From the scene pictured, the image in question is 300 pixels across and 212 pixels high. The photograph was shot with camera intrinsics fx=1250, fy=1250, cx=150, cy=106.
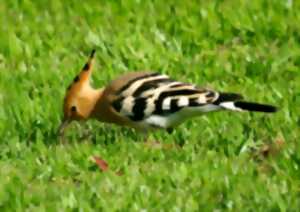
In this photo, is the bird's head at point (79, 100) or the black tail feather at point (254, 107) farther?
the bird's head at point (79, 100)

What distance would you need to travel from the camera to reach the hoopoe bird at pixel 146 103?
26.7 ft

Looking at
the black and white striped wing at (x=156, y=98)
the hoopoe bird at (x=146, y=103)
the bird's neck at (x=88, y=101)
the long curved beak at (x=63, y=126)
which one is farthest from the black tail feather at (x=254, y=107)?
the long curved beak at (x=63, y=126)

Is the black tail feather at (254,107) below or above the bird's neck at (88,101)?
below

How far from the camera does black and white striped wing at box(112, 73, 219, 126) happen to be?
321 inches

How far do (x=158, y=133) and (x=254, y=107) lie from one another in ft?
2.20

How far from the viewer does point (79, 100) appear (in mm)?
8297

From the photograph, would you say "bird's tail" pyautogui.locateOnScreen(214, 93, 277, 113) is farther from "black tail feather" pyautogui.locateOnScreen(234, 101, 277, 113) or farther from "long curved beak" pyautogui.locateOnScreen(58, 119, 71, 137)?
"long curved beak" pyautogui.locateOnScreen(58, 119, 71, 137)

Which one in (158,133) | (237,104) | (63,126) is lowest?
(158,133)

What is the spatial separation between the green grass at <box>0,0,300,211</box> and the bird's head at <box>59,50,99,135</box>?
117 mm

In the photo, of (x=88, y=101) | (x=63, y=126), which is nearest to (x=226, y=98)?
(x=88, y=101)

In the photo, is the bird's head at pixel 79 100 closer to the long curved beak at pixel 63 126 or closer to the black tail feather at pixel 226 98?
the long curved beak at pixel 63 126

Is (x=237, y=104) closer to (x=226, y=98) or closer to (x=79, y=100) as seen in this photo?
(x=226, y=98)

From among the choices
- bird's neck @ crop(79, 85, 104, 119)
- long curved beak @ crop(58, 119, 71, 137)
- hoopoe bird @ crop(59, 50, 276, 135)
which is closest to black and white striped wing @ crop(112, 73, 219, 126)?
hoopoe bird @ crop(59, 50, 276, 135)

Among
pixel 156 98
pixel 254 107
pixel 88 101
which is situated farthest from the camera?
pixel 88 101
